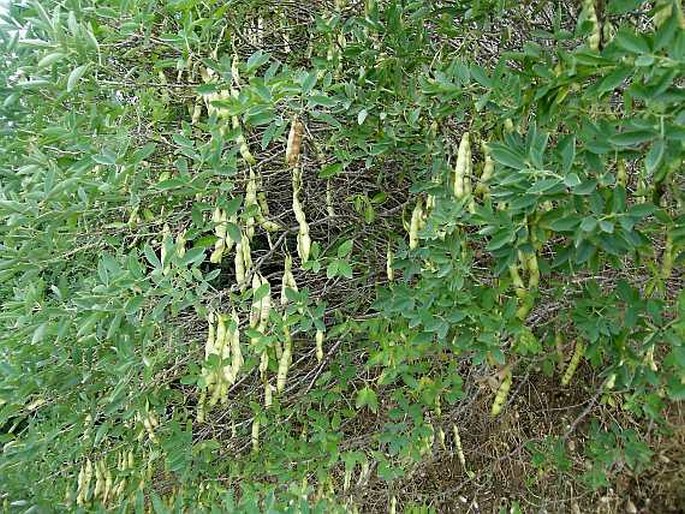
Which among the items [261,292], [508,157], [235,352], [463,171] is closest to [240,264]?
[261,292]

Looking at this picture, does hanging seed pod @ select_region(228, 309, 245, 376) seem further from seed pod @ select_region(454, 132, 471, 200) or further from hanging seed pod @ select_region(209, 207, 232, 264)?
seed pod @ select_region(454, 132, 471, 200)

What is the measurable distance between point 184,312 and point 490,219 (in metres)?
1.13

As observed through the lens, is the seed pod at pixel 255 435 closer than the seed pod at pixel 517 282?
No

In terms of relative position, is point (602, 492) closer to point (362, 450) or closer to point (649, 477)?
point (649, 477)

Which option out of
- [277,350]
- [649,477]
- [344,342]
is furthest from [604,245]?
[649,477]

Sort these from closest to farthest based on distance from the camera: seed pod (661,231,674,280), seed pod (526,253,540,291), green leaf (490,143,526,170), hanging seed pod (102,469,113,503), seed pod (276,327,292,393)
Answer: green leaf (490,143,526,170)
seed pod (661,231,674,280)
seed pod (526,253,540,291)
seed pod (276,327,292,393)
hanging seed pod (102,469,113,503)

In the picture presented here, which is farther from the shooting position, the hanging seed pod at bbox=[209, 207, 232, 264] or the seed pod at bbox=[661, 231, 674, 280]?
the hanging seed pod at bbox=[209, 207, 232, 264]

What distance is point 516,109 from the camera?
120 centimetres

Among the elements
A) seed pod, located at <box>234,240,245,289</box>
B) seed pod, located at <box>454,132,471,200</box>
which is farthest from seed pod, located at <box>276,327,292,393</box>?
seed pod, located at <box>454,132,471,200</box>

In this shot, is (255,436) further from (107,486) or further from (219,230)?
(219,230)

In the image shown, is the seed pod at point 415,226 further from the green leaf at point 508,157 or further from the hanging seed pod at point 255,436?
the hanging seed pod at point 255,436

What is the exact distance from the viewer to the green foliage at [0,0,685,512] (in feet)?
3.76

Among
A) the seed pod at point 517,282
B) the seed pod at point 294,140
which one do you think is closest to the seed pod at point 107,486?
the seed pod at point 294,140

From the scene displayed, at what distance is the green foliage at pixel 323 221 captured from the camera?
3.76ft
